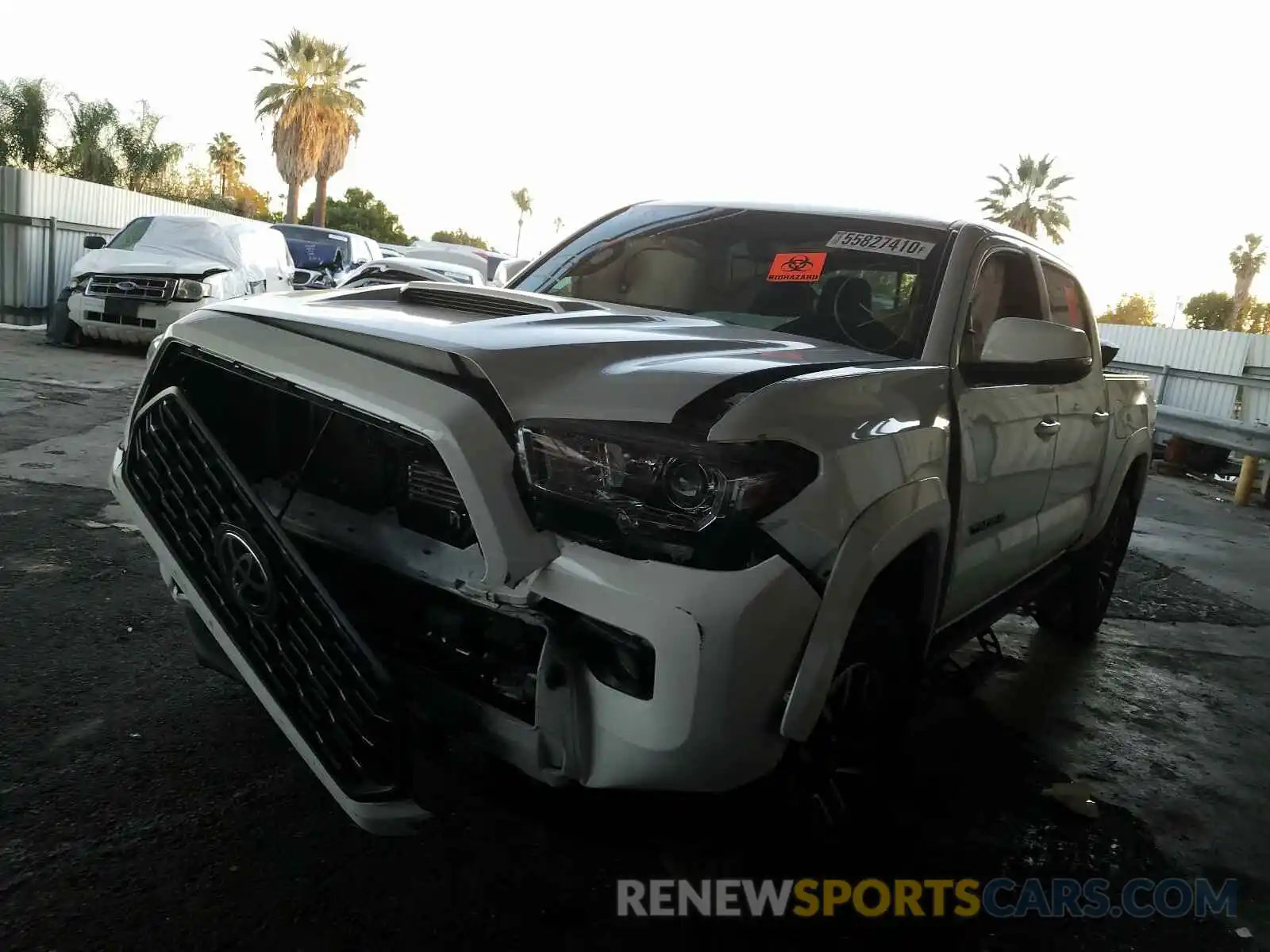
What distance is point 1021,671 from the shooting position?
15.7ft


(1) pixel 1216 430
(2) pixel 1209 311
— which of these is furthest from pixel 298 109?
(2) pixel 1209 311

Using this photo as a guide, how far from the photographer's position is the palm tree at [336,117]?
40.7m

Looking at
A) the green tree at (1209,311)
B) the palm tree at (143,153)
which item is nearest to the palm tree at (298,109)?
the palm tree at (143,153)

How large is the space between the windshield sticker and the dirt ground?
1540 millimetres

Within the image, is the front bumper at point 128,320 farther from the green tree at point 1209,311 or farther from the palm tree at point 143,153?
the green tree at point 1209,311

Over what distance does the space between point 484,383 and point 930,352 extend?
149cm

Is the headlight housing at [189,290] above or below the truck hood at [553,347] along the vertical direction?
below

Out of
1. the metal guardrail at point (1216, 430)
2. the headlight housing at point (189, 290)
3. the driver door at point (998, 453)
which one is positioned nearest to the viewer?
the driver door at point (998, 453)

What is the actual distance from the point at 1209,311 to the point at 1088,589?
59302 millimetres

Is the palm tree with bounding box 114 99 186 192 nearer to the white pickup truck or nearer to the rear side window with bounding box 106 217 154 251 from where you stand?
the rear side window with bounding box 106 217 154 251

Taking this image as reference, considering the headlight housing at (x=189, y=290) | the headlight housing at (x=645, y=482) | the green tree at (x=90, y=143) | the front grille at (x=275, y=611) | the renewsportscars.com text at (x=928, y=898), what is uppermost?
the green tree at (x=90, y=143)

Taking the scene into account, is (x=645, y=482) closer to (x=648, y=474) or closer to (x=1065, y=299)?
(x=648, y=474)

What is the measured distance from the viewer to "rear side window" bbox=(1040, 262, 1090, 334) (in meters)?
4.33

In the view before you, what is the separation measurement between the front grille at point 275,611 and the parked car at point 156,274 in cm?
963
